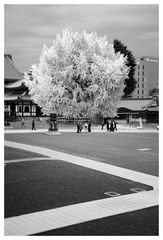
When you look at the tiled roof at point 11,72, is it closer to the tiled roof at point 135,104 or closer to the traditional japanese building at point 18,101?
the traditional japanese building at point 18,101

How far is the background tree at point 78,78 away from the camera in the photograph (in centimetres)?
3722

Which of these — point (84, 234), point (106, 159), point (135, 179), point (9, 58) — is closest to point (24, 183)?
point (135, 179)

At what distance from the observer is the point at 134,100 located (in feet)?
176

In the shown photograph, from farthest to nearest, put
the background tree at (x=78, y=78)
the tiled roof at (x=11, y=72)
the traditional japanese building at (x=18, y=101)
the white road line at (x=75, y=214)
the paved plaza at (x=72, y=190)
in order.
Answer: the tiled roof at (x=11, y=72), the traditional japanese building at (x=18, y=101), the background tree at (x=78, y=78), the paved plaza at (x=72, y=190), the white road line at (x=75, y=214)

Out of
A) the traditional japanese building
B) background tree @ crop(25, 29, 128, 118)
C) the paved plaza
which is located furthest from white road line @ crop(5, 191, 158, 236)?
the traditional japanese building

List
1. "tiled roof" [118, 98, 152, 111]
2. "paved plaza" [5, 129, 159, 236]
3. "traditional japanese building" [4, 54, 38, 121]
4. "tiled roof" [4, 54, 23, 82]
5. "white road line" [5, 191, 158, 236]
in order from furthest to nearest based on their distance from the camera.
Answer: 1. "tiled roof" [4, 54, 23, 82]
2. "tiled roof" [118, 98, 152, 111]
3. "traditional japanese building" [4, 54, 38, 121]
4. "paved plaza" [5, 129, 159, 236]
5. "white road line" [5, 191, 158, 236]

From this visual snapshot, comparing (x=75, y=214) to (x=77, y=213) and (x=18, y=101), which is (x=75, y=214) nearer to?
(x=77, y=213)

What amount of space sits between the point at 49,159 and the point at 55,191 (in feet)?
15.1

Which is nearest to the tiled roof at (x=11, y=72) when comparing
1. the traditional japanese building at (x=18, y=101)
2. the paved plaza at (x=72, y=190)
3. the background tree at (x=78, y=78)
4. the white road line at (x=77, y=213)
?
the traditional japanese building at (x=18, y=101)

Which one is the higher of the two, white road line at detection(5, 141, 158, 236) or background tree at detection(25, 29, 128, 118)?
background tree at detection(25, 29, 128, 118)

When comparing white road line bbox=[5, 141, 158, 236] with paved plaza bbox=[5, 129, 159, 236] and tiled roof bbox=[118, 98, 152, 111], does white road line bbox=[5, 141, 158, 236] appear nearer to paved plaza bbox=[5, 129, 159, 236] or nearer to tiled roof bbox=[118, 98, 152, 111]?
paved plaza bbox=[5, 129, 159, 236]

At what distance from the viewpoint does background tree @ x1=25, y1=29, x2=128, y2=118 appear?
37.2 meters

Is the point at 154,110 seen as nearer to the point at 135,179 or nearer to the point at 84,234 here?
the point at 135,179

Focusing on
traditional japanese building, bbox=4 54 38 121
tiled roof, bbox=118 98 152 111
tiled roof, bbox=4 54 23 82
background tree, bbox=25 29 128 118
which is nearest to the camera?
background tree, bbox=25 29 128 118
